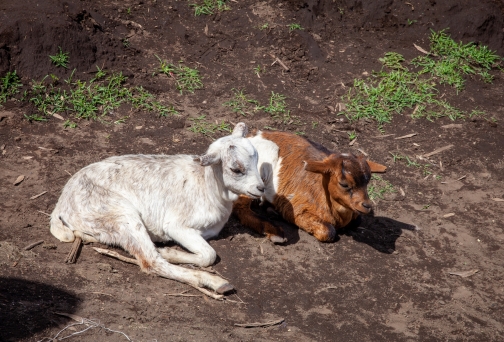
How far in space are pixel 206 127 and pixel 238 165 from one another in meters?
2.80

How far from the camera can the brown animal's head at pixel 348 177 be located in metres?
7.14

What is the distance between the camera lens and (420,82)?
1115 centimetres

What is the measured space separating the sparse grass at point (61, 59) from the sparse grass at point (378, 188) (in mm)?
5181

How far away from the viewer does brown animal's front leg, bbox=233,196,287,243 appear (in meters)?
7.48

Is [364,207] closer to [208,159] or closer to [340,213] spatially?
[340,213]

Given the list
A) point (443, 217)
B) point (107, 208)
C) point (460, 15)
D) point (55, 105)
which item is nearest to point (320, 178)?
point (443, 217)

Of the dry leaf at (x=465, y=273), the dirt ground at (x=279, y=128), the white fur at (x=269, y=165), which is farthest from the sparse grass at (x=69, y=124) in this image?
the dry leaf at (x=465, y=273)

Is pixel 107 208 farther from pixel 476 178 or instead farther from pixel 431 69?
pixel 431 69

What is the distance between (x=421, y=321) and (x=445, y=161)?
3668 millimetres

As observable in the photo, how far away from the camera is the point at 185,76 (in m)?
10.6

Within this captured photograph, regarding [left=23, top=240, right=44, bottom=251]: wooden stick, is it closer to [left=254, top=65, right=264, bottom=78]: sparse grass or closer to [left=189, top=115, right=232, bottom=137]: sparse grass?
[left=189, top=115, right=232, bottom=137]: sparse grass

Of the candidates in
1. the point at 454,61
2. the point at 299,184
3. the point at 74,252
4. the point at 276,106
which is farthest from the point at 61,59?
the point at 454,61

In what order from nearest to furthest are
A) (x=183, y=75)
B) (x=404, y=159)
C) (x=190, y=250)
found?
(x=190, y=250) < (x=404, y=159) < (x=183, y=75)

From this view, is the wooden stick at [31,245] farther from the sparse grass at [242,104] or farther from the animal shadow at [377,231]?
the sparse grass at [242,104]
